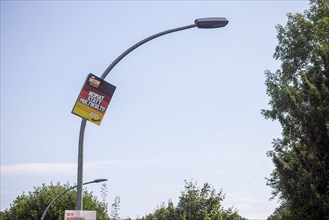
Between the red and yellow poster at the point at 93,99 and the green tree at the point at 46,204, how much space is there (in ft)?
111

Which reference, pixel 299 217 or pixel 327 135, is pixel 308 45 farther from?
pixel 299 217

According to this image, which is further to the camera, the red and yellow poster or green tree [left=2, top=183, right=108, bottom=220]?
green tree [left=2, top=183, right=108, bottom=220]

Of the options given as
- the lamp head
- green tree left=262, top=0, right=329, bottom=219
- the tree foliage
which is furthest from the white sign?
the tree foliage

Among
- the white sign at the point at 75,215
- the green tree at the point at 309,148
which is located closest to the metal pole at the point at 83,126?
the white sign at the point at 75,215

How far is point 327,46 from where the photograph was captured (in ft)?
65.6

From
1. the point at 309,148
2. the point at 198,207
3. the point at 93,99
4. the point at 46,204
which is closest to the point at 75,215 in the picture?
the point at 93,99

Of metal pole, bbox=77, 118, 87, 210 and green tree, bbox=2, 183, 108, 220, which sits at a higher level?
green tree, bbox=2, 183, 108, 220

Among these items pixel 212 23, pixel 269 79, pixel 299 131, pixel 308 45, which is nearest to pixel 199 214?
pixel 269 79

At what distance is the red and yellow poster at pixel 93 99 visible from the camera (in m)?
10.2

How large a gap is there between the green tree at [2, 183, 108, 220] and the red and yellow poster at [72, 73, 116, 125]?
33896 millimetres

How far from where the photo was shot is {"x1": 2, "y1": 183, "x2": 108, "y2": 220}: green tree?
43.8 metres

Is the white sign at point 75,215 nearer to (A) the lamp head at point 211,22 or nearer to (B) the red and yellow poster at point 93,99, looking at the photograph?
(B) the red and yellow poster at point 93,99

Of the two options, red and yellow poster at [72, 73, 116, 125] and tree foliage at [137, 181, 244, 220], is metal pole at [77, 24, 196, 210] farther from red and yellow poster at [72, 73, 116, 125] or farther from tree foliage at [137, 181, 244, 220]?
tree foliage at [137, 181, 244, 220]

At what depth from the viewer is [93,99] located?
1027cm
